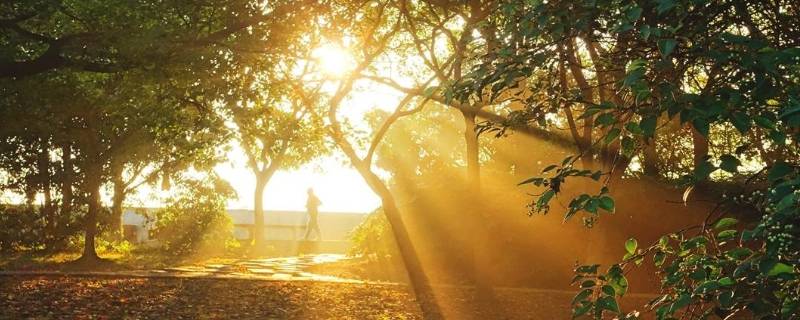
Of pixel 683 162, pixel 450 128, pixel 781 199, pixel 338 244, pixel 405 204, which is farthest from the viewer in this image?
pixel 338 244

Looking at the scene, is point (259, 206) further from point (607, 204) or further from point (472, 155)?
point (607, 204)

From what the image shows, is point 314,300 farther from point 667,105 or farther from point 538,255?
point 667,105

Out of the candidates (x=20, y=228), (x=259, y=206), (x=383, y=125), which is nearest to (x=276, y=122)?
(x=383, y=125)

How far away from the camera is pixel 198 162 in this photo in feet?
43.8

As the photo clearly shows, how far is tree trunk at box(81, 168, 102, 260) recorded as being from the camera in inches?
740

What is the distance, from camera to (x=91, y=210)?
18844 mm

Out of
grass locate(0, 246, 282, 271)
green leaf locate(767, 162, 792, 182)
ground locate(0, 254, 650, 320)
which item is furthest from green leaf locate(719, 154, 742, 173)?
grass locate(0, 246, 282, 271)

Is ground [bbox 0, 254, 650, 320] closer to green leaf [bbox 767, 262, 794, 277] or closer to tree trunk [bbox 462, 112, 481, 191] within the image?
tree trunk [bbox 462, 112, 481, 191]

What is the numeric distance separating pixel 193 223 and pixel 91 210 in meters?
7.70

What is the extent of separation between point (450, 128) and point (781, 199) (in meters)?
25.6

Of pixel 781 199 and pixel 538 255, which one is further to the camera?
pixel 538 255

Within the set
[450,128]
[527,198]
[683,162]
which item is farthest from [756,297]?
[450,128]

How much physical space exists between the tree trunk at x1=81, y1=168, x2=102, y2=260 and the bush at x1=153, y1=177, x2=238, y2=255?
21.9 ft

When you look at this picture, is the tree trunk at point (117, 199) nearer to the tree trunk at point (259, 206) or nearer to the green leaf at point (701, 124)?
the tree trunk at point (259, 206)
